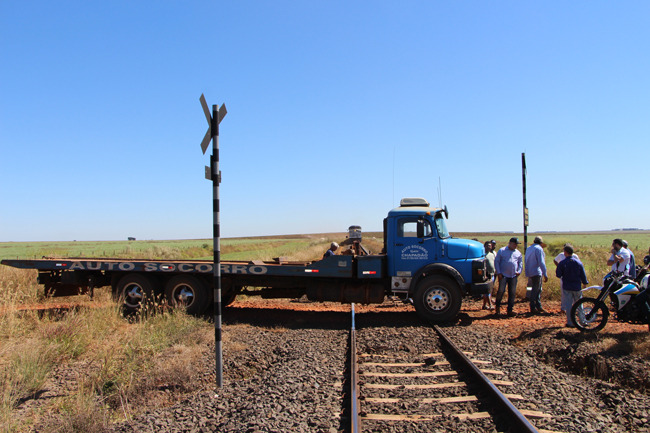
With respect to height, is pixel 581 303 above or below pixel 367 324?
above

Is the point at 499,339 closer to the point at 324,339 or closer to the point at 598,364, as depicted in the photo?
the point at 598,364

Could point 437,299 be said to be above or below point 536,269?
below

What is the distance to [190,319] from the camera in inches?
375

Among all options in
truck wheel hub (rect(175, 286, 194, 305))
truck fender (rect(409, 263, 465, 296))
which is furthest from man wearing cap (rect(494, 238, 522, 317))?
truck wheel hub (rect(175, 286, 194, 305))

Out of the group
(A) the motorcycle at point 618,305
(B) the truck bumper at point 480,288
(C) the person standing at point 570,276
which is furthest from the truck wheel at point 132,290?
(A) the motorcycle at point 618,305

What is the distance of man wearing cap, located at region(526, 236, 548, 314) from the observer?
37.2 feet

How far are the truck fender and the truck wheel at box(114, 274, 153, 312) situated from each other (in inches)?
245

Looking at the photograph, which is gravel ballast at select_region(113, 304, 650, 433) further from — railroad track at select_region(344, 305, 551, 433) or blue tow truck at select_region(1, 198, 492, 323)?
blue tow truck at select_region(1, 198, 492, 323)

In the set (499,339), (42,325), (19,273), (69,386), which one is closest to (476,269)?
(499,339)

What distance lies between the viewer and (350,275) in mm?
10570

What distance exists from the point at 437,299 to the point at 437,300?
22 mm

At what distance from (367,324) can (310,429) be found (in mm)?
5942

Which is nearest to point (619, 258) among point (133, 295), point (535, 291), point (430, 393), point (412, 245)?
point (535, 291)

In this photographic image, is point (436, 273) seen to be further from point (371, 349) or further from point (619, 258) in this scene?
point (619, 258)
